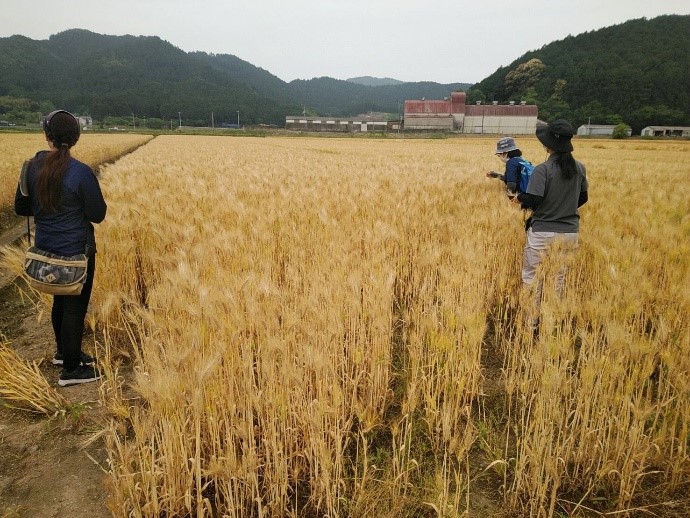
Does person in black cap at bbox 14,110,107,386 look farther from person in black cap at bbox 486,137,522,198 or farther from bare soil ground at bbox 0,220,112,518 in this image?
person in black cap at bbox 486,137,522,198

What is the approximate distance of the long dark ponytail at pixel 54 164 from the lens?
9.25 feet

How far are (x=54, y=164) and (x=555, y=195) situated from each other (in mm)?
3928

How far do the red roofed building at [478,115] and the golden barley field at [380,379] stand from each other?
79.0 metres

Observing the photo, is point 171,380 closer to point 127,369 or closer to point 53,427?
point 53,427

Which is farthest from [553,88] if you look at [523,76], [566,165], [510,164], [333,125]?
[566,165]

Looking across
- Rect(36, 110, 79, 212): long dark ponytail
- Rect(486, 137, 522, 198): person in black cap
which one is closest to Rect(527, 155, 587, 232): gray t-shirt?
Rect(486, 137, 522, 198): person in black cap

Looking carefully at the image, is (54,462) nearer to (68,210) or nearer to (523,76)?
(68,210)

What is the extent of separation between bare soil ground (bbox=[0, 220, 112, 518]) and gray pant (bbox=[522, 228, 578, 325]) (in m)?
3.26

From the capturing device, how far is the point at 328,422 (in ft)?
6.37

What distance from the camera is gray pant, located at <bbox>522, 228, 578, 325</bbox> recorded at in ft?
11.9

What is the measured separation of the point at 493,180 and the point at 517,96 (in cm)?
11419

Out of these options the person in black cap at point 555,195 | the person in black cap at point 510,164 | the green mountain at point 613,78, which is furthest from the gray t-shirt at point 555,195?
the green mountain at point 613,78

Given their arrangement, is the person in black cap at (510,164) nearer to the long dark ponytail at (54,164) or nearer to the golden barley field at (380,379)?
the golden barley field at (380,379)

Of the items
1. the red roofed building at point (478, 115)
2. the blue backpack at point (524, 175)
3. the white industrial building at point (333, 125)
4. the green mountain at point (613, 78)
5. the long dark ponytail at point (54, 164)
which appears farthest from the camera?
the white industrial building at point (333, 125)
